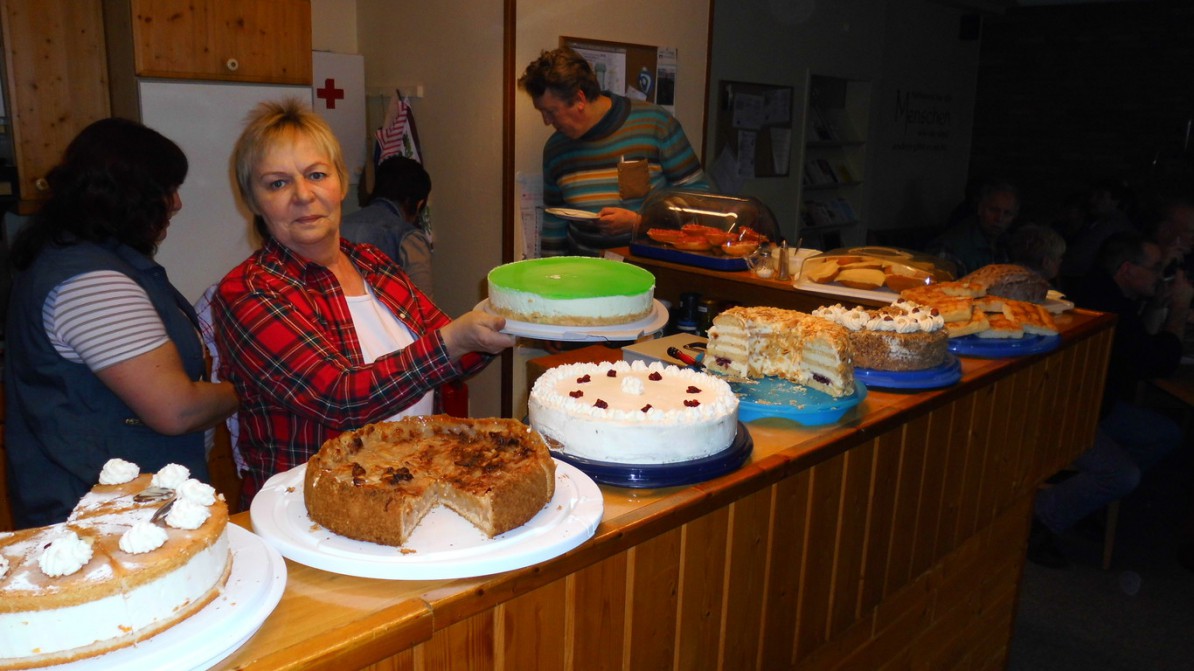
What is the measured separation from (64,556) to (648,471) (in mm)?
852

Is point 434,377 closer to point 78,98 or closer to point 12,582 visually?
point 12,582

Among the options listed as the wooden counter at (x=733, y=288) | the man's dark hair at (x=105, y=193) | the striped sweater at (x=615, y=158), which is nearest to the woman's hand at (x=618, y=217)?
the wooden counter at (x=733, y=288)

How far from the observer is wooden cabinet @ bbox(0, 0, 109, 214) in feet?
12.3

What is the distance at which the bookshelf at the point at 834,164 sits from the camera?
7.05 metres

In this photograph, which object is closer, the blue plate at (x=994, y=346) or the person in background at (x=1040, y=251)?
the blue plate at (x=994, y=346)

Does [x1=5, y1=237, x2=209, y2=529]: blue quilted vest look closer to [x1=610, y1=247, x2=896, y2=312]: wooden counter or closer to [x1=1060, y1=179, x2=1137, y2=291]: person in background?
[x1=610, y1=247, x2=896, y2=312]: wooden counter

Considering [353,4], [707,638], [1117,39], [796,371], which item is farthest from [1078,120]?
[707,638]

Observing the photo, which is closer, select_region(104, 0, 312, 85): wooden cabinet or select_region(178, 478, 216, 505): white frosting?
select_region(178, 478, 216, 505): white frosting

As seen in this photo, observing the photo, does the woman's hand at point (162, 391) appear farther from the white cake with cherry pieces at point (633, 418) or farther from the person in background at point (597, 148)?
the person in background at point (597, 148)

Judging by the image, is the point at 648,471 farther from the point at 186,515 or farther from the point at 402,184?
the point at 402,184

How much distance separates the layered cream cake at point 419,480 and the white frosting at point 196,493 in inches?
6.2

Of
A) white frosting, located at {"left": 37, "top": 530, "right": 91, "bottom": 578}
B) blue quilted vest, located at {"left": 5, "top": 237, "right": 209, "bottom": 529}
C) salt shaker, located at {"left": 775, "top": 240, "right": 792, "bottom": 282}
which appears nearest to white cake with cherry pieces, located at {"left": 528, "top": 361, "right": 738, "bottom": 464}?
Answer: white frosting, located at {"left": 37, "top": 530, "right": 91, "bottom": 578}

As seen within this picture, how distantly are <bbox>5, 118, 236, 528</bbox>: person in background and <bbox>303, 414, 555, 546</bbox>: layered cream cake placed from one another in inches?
32.8

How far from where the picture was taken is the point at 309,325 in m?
1.85
